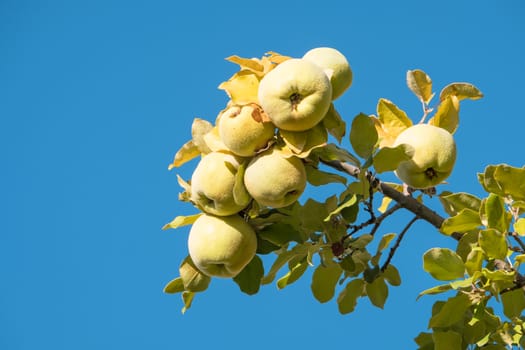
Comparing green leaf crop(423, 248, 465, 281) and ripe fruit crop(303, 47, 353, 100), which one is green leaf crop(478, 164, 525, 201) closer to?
green leaf crop(423, 248, 465, 281)

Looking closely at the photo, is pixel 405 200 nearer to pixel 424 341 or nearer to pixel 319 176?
pixel 319 176

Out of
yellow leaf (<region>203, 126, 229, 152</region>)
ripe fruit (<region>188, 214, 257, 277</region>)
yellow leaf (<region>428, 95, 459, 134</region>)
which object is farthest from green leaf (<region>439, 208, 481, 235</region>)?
yellow leaf (<region>203, 126, 229, 152</region>)

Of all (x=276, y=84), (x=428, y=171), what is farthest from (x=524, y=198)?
(x=276, y=84)

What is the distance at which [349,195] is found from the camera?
2037 millimetres

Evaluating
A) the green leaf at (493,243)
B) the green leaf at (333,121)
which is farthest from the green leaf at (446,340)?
the green leaf at (333,121)

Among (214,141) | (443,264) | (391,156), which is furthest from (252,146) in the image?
(443,264)

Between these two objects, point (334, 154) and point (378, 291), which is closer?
point (334, 154)

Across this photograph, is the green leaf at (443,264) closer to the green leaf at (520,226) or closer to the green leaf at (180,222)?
the green leaf at (520,226)

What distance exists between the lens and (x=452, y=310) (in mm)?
2043

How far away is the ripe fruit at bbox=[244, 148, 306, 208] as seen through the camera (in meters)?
1.90

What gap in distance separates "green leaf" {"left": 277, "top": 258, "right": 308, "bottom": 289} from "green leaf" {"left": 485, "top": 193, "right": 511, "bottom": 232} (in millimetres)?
612

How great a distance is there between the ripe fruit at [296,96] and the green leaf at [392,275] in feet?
2.44

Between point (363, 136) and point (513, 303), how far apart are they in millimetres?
802

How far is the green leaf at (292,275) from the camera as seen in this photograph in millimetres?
2281
